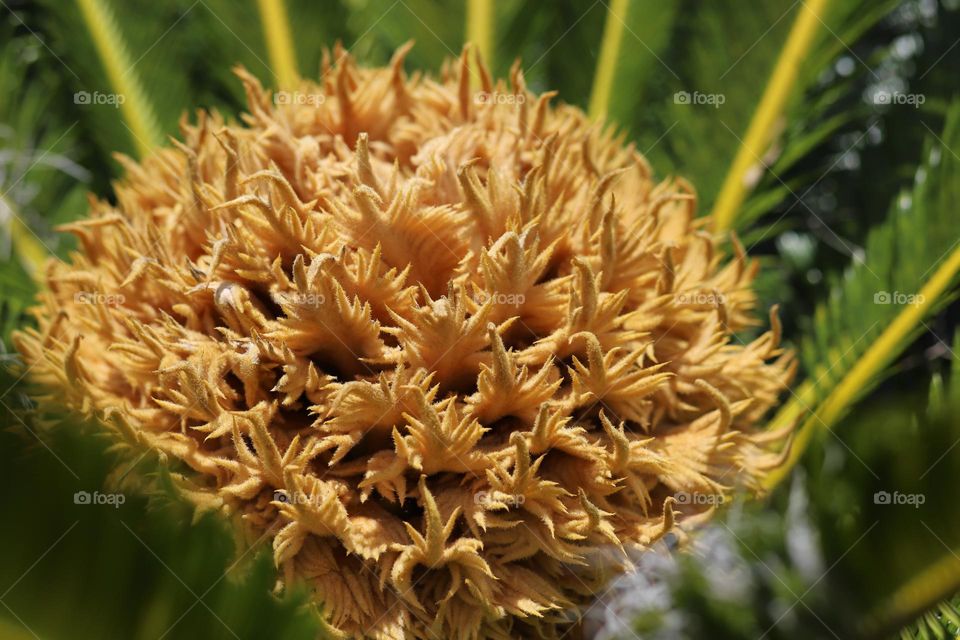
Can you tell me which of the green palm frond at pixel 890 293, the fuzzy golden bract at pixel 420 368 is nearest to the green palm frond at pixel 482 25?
the fuzzy golden bract at pixel 420 368

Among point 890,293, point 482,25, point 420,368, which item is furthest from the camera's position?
point 482,25

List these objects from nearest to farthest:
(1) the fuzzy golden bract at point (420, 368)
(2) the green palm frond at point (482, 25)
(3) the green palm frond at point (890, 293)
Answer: (1) the fuzzy golden bract at point (420, 368) < (3) the green palm frond at point (890, 293) < (2) the green palm frond at point (482, 25)

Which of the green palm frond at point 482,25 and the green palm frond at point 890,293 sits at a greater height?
the green palm frond at point 482,25

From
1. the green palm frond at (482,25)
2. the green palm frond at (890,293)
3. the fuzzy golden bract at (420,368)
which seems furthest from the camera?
the green palm frond at (482,25)

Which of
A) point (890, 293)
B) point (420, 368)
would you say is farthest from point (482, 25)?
point (420, 368)

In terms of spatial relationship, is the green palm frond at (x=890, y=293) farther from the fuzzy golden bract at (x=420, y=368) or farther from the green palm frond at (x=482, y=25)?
the green palm frond at (x=482, y=25)

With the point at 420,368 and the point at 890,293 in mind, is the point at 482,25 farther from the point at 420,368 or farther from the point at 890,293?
the point at 420,368
